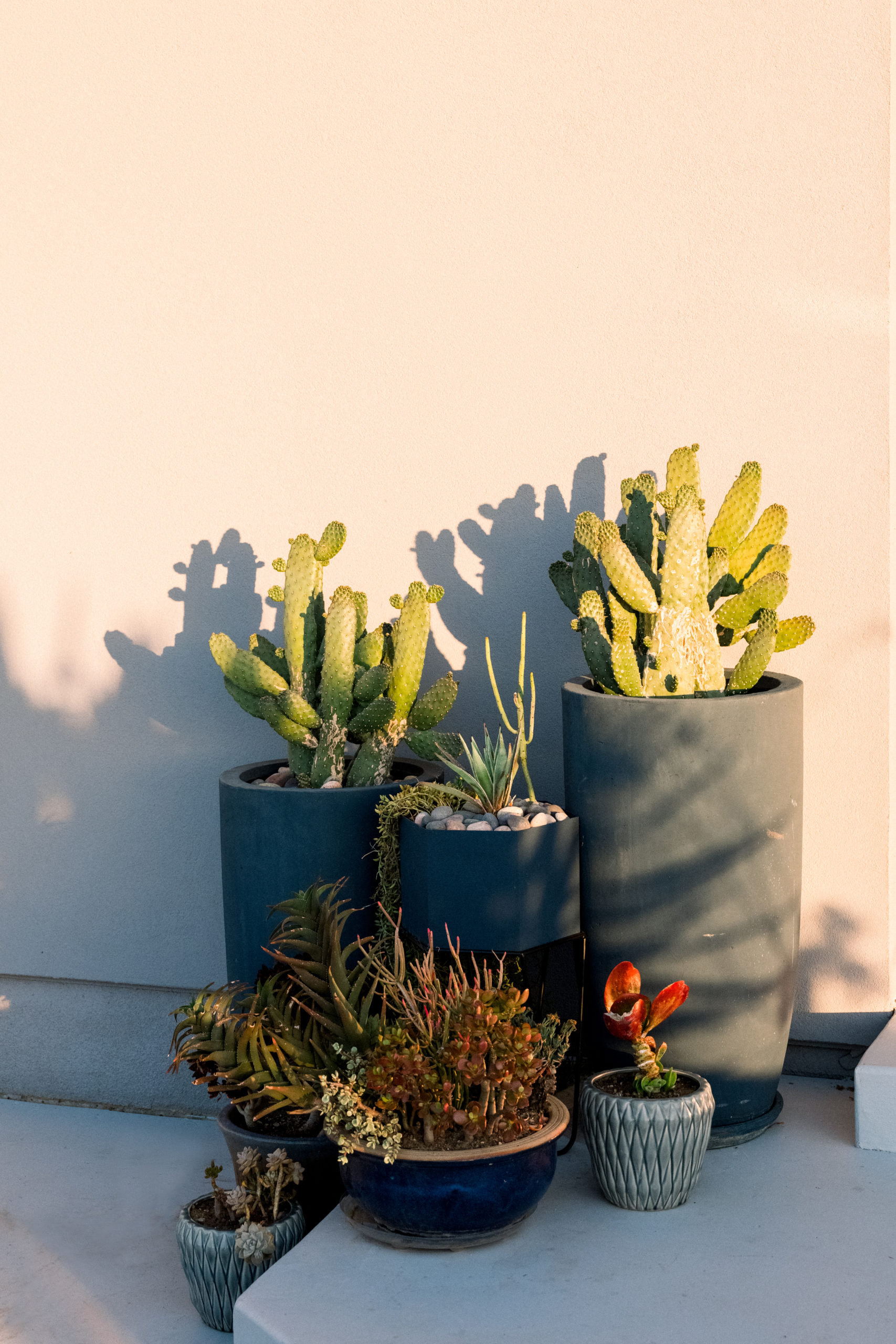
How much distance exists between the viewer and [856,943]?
3514 millimetres

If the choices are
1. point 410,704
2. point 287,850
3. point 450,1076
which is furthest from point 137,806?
point 450,1076

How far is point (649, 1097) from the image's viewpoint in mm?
2840

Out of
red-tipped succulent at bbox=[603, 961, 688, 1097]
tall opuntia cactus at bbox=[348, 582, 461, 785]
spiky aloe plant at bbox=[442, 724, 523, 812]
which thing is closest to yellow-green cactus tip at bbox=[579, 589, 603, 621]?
spiky aloe plant at bbox=[442, 724, 523, 812]

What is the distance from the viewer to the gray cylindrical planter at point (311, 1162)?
9.55 feet

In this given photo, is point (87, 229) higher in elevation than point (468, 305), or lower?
higher

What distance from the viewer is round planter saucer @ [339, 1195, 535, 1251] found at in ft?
8.68

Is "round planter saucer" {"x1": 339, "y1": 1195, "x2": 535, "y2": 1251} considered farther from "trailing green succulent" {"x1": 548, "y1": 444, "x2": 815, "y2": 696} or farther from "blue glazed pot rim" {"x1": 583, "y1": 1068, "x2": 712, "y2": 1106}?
"trailing green succulent" {"x1": 548, "y1": 444, "x2": 815, "y2": 696}

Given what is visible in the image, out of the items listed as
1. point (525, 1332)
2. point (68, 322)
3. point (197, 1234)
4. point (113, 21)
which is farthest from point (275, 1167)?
point (113, 21)

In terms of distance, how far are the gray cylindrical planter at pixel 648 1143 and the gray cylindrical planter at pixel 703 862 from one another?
300mm

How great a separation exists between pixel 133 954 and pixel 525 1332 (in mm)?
2288

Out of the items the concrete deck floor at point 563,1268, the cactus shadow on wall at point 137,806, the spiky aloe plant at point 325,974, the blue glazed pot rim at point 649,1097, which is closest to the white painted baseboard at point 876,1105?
the concrete deck floor at point 563,1268

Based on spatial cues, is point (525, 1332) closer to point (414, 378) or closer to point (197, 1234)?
point (197, 1234)

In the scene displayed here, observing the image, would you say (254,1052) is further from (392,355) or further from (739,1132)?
(392,355)

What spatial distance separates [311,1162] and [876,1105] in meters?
1.35
